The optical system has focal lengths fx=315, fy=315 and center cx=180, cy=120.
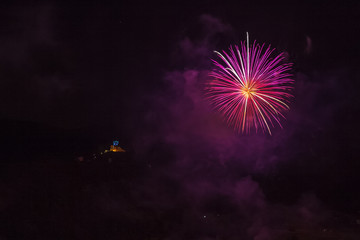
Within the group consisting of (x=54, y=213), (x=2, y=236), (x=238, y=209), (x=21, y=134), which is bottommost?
(x=2, y=236)

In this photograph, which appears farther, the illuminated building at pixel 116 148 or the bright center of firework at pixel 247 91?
the illuminated building at pixel 116 148

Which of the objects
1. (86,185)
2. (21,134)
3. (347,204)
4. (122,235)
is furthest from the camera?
(21,134)

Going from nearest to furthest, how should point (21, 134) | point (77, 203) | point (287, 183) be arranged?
point (77, 203) < point (287, 183) < point (21, 134)

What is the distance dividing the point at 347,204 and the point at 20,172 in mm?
34361

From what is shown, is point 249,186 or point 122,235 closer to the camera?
point 122,235

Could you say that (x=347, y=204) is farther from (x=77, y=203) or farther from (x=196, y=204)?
(x=77, y=203)

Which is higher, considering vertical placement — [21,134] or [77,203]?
[21,134]

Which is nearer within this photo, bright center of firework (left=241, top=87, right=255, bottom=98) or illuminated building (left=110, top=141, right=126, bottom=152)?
bright center of firework (left=241, top=87, right=255, bottom=98)

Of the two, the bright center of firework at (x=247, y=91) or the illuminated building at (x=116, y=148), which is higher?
the illuminated building at (x=116, y=148)

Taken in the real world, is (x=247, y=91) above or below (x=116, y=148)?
below

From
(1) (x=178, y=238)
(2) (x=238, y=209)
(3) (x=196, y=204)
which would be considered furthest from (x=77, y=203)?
(2) (x=238, y=209)

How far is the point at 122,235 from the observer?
1027 inches

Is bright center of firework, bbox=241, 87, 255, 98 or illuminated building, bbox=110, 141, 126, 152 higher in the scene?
illuminated building, bbox=110, 141, 126, 152

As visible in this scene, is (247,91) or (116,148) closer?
(247,91)
